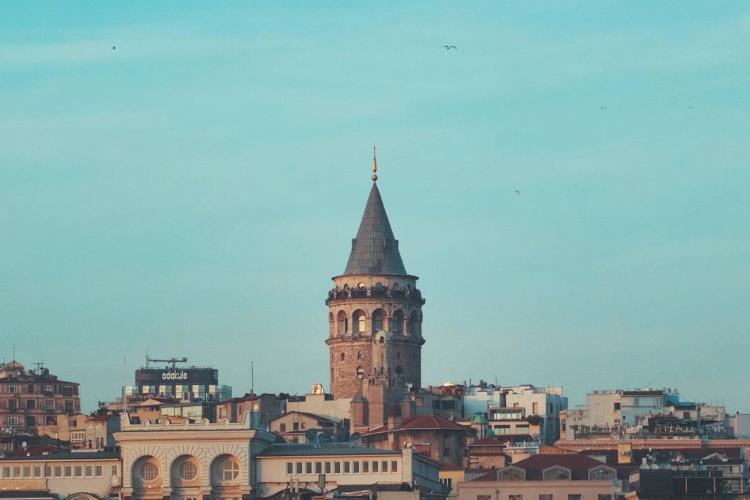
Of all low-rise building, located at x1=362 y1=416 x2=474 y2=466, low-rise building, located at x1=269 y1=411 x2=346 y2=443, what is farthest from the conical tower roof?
low-rise building, located at x1=362 y1=416 x2=474 y2=466

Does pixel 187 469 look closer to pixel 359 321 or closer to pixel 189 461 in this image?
pixel 189 461

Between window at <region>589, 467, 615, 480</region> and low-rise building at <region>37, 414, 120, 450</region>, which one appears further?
low-rise building at <region>37, 414, 120, 450</region>

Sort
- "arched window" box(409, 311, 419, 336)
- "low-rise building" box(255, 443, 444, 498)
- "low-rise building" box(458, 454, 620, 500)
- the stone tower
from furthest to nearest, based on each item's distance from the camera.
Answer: "arched window" box(409, 311, 419, 336) < the stone tower < "low-rise building" box(255, 443, 444, 498) < "low-rise building" box(458, 454, 620, 500)

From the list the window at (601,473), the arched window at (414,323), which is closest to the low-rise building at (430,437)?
the arched window at (414,323)

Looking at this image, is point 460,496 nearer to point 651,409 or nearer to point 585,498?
point 585,498

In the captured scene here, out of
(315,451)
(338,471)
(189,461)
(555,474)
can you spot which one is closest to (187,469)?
(189,461)

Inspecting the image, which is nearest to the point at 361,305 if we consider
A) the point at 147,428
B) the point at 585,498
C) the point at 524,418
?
the point at 524,418

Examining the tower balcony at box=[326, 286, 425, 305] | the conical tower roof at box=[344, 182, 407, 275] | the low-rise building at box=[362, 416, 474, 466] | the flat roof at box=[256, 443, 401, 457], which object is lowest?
the flat roof at box=[256, 443, 401, 457]

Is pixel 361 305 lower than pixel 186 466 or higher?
higher

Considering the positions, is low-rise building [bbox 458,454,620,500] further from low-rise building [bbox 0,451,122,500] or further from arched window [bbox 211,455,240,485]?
Answer: low-rise building [bbox 0,451,122,500]
